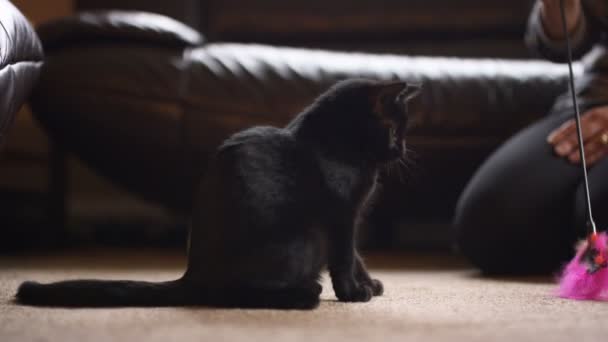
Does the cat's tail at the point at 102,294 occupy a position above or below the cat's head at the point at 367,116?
below

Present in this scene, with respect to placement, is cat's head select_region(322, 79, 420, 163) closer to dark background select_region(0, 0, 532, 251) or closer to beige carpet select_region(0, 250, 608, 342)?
beige carpet select_region(0, 250, 608, 342)

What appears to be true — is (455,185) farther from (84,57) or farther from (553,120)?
(84,57)

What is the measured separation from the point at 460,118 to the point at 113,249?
38.6 inches

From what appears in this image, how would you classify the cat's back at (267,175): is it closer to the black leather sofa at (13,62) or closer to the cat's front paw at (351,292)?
the cat's front paw at (351,292)

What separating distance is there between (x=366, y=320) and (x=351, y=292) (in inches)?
6.3

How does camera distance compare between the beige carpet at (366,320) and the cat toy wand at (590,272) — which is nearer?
the beige carpet at (366,320)

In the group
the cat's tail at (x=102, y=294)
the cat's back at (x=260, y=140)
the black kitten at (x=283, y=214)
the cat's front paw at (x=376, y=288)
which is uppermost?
the cat's back at (x=260, y=140)

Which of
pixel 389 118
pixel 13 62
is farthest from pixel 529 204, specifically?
pixel 13 62

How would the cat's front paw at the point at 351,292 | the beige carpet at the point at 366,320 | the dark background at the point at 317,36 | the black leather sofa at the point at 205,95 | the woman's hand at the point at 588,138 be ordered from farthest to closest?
1. the dark background at the point at 317,36
2. the black leather sofa at the point at 205,95
3. the woman's hand at the point at 588,138
4. the cat's front paw at the point at 351,292
5. the beige carpet at the point at 366,320

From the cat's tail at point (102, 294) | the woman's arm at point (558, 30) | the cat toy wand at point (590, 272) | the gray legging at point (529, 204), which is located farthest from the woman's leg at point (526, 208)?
the cat's tail at point (102, 294)

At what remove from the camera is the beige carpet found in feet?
2.48

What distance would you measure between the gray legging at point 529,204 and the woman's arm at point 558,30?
8 centimetres

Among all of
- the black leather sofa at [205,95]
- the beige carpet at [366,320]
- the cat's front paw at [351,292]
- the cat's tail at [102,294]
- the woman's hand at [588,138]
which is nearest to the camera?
the beige carpet at [366,320]

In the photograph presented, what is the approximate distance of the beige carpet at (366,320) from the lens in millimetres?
755
